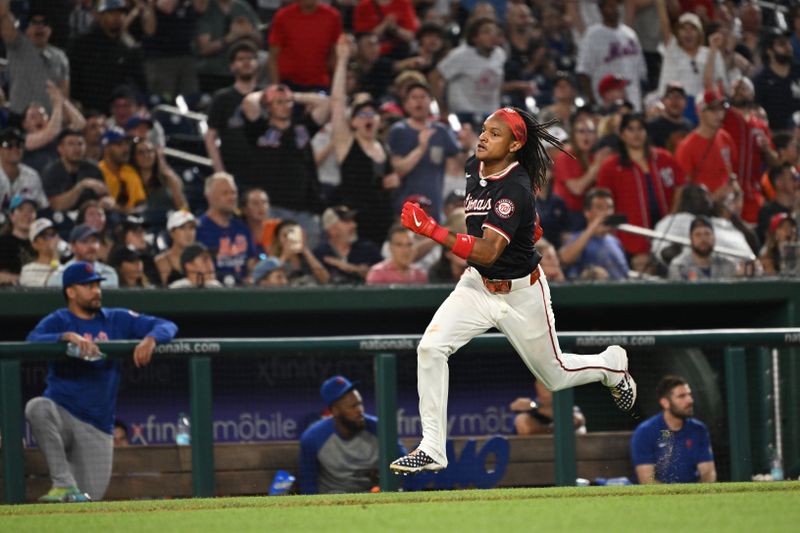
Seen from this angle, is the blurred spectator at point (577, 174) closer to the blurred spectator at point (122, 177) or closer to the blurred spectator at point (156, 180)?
the blurred spectator at point (156, 180)

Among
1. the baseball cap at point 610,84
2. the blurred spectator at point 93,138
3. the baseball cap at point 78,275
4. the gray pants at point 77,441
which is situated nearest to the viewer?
the gray pants at point 77,441

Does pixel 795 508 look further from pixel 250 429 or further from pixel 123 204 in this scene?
pixel 123 204

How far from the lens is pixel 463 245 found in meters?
5.79

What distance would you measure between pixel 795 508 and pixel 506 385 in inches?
150

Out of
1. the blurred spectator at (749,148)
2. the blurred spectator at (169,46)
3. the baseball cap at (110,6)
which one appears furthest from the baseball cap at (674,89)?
the baseball cap at (110,6)

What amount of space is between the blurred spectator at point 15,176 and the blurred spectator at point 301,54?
98.5 inches

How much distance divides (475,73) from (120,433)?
492cm

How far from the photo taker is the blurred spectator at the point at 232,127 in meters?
10.2

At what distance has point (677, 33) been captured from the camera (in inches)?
496

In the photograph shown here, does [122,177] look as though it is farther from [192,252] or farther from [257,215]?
[192,252]

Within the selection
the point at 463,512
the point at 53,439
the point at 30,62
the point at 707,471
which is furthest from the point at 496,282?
the point at 30,62

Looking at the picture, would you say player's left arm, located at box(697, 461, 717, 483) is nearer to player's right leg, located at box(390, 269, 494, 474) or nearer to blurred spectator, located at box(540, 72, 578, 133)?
player's right leg, located at box(390, 269, 494, 474)

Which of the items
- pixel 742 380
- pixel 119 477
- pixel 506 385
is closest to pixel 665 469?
pixel 742 380

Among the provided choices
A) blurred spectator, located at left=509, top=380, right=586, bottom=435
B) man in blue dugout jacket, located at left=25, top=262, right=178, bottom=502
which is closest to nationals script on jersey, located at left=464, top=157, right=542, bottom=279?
man in blue dugout jacket, located at left=25, top=262, right=178, bottom=502
